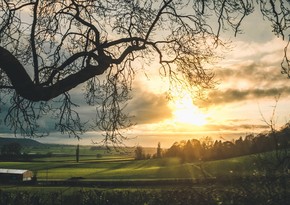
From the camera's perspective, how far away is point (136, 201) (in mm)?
12516

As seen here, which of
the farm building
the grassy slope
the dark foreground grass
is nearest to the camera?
the dark foreground grass

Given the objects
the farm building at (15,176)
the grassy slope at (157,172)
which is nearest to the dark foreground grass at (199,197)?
the grassy slope at (157,172)

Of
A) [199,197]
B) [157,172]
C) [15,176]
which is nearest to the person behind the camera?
[199,197]

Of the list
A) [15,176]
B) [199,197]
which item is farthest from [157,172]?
[199,197]

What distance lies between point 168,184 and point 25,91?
147 ft

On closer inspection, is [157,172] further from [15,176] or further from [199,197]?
[199,197]

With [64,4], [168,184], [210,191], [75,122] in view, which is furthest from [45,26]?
[168,184]

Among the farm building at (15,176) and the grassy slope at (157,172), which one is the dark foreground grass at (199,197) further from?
the farm building at (15,176)

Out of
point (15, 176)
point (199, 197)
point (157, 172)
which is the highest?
point (199, 197)

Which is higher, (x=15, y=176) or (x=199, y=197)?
(x=199, y=197)

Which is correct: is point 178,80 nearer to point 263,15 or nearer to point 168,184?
point 263,15

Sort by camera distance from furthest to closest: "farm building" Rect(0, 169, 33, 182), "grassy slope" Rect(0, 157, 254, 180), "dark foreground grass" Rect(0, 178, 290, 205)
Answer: "grassy slope" Rect(0, 157, 254, 180) < "farm building" Rect(0, 169, 33, 182) < "dark foreground grass" Rect(0, 178, 290, 205)

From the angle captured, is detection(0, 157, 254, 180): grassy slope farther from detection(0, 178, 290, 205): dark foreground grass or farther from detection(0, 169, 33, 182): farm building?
detection(0, 178, 290, 205): dark foreground grass

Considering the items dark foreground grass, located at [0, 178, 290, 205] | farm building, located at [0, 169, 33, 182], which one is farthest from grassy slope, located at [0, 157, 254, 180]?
dark foreground grass, located at [0, 178, 290, 205]
